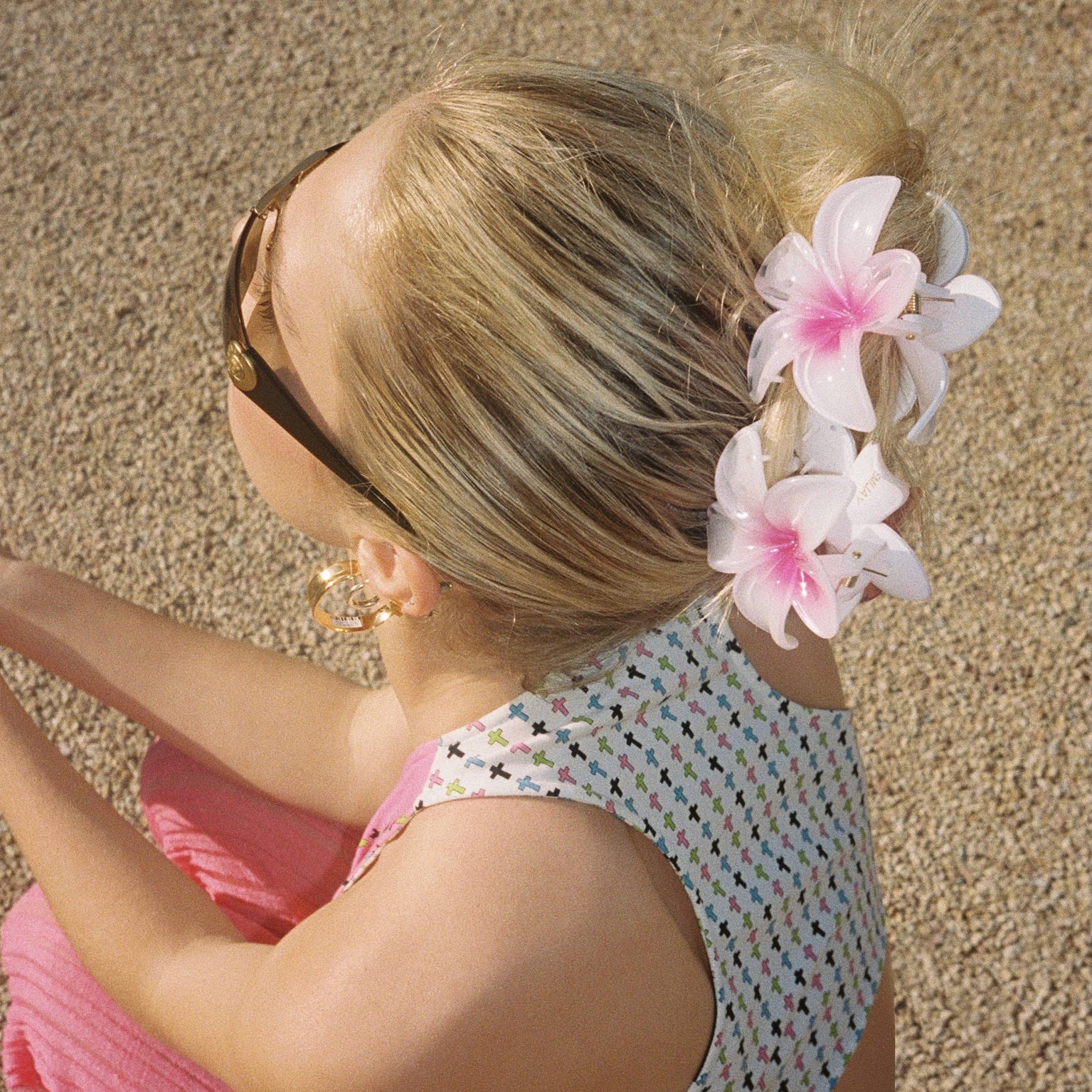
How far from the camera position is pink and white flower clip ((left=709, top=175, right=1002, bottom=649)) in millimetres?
860

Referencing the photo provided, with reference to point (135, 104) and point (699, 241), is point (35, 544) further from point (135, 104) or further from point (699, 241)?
point (699, 241)

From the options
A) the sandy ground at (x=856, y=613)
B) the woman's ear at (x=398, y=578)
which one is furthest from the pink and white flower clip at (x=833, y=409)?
the sandy ground at (x=856, y=613)

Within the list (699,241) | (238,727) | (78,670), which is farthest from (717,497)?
(78,670)

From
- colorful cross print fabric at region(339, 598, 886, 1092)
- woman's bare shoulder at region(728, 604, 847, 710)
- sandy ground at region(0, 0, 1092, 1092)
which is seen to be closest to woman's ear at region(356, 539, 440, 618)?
colorful cross print fabric at region(339, 598, 886, 1092)

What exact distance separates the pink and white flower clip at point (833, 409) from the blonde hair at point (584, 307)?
0.09 ft

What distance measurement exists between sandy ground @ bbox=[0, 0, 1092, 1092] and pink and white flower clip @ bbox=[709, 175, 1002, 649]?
3.75ft

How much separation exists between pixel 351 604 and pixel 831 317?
603mm

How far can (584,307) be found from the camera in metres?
0.91

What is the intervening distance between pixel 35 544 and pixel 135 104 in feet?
3.79

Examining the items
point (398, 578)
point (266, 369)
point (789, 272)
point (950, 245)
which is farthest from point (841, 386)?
point (266, 369)

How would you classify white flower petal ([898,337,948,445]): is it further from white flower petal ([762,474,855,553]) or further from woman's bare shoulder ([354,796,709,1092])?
woman's bare shoulder ([354,796,709,1092])

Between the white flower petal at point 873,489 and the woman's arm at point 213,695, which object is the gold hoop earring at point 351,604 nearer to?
the woman's arm at point 213,695

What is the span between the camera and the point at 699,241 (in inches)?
36.8

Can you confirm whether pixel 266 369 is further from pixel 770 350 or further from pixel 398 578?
pixel 770 350
